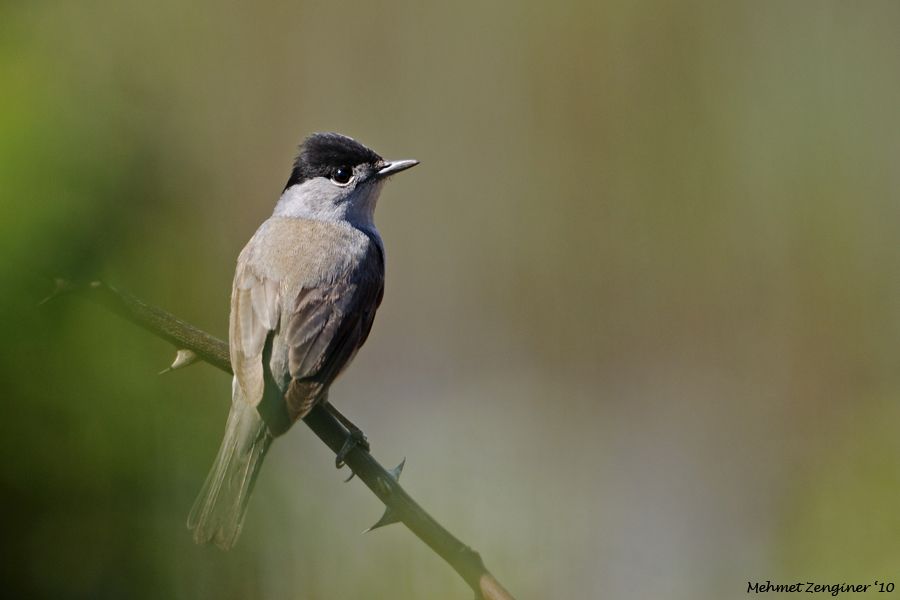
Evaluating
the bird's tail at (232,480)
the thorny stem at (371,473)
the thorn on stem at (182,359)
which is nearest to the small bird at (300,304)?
the bird's tail at (232,480)

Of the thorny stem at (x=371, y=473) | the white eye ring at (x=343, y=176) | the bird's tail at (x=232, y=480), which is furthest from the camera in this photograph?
the white eye ring at (x=343, y=176)

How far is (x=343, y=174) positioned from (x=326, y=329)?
95 centimetres

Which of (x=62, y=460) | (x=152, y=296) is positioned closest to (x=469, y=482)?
(x=152, y=296)

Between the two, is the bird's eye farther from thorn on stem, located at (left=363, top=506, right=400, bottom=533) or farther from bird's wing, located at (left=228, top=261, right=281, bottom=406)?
thorn on stem, located at (left=363, top=506, right=400, bottom=533)

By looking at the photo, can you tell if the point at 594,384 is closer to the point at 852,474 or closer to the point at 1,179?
the point at 852,474

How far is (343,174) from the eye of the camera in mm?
3457

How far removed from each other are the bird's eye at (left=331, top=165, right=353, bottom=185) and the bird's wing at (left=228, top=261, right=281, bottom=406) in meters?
0.64

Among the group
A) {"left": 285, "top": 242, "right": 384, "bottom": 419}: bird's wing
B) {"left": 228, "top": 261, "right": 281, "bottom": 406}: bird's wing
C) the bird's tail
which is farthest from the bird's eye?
the bird's tail

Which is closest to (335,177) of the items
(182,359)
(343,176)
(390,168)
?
(343,176)

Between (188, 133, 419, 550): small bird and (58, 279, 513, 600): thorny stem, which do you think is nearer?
(58, 279, 513, 600): thorny stem

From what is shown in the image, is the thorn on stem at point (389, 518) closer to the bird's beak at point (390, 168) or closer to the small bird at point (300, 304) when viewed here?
the small bird at point (300, 304)

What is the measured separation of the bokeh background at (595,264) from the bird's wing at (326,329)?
0.22m

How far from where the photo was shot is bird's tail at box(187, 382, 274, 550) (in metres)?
1.46

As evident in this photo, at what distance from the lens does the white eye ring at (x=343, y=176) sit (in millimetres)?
3443
